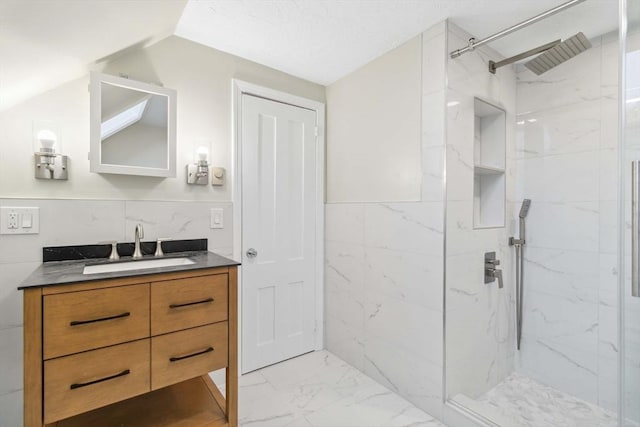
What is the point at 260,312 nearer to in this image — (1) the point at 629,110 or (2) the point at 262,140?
(2) the point at 262,140

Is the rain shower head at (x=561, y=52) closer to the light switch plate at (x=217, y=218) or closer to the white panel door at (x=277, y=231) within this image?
the white panel door at (x=277, y=231)

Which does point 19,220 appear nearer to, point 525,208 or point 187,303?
point 187,303

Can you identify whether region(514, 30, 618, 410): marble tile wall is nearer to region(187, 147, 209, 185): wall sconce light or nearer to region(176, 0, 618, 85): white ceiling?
region(176, 0, 618, 85): white ceiling

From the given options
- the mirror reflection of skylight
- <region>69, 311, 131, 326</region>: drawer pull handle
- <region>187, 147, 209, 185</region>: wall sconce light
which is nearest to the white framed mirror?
the mirror reflection of skylight

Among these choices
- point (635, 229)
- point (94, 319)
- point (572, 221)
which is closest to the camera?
point (635, 229)

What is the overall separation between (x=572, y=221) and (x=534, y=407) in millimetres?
1187

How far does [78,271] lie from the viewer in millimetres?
1348

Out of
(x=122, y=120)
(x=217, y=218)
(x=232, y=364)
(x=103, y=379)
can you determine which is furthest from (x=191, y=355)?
(x=122, y=120)

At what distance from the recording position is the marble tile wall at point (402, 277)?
1.76m

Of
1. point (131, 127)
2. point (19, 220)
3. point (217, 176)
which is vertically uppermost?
point (131, 127)

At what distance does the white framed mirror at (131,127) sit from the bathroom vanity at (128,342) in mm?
579

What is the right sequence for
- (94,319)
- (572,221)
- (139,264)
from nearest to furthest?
1. (94,319)
2. (139,264)
3. (572,221)

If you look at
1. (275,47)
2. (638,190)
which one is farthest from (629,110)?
(275,47)

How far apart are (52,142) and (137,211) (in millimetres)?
505
